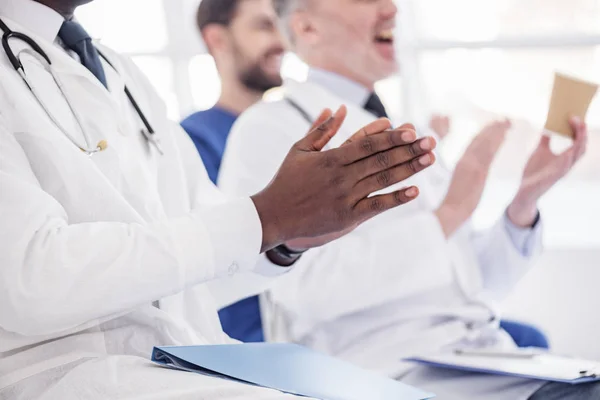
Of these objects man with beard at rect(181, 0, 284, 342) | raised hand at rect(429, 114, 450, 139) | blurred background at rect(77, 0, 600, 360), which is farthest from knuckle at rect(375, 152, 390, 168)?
blurred background at rect(77, 0, 600, 360)

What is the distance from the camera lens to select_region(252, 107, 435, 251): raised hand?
1.13 m

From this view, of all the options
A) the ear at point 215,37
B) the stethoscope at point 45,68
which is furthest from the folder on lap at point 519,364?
the ear at point 215,37

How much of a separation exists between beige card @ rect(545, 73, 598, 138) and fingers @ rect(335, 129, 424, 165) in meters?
0.92

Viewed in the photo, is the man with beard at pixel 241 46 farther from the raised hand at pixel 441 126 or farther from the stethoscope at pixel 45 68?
the stethoscope at pixel 45 68

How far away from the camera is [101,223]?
3.59 feet

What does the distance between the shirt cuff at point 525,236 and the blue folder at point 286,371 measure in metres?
0.97

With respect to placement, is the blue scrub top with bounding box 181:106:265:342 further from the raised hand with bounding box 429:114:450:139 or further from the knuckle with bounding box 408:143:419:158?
the knuckle with bounding box 408:143:419:158

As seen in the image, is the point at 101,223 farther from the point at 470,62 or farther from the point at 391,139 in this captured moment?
the point at 470,62

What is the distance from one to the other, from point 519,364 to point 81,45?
2.95ft

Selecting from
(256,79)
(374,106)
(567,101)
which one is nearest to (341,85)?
(374,106)

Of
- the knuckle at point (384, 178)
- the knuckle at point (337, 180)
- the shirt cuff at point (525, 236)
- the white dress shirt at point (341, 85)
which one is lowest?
the shirt cuff at point (525, 236)

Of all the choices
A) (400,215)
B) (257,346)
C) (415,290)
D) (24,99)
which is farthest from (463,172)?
(24,99)

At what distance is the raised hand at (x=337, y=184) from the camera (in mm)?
1134

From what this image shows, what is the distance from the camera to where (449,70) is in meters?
4.09
